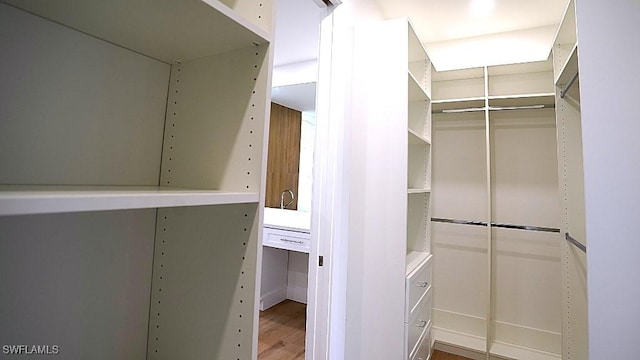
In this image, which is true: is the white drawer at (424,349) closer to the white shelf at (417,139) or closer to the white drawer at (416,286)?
the white drawer at (416,286)

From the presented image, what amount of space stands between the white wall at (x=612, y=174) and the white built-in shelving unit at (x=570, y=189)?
0.48 meters

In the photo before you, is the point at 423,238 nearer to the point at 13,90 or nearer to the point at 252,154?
the point at 252,154

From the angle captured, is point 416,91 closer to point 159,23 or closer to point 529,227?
point 529,227

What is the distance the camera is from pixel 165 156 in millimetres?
785

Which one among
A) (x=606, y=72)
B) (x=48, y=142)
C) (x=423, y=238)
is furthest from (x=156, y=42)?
(x=423, y=238)

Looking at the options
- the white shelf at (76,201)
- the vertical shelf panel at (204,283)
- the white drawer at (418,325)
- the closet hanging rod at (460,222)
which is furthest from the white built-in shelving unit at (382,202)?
the white shelf at (76,201)

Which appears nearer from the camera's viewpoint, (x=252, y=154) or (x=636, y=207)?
(x=252, y=154)

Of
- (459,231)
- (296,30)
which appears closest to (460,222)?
(459,231)

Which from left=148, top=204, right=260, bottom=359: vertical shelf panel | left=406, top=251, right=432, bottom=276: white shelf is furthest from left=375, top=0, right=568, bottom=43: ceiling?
left=148, top=204, right=260, bottom=359: vertical shelf panel

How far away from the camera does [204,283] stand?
677 mm

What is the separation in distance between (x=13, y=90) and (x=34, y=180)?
0.58 ft

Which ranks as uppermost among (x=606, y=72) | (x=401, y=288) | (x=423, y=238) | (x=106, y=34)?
(x=606, y=72)

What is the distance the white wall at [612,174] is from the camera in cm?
109

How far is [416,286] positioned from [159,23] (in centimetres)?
187
